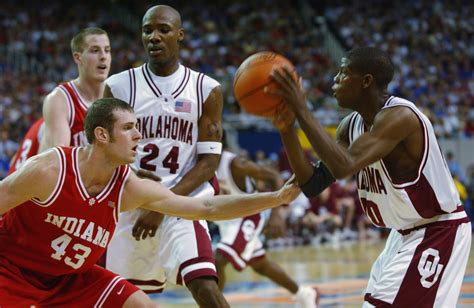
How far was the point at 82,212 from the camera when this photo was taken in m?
4.74

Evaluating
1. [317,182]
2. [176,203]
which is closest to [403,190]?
[317,182]

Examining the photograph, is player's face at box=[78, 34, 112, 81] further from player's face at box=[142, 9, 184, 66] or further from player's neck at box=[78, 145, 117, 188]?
player's neck at box=[78, 145, 117, 188]

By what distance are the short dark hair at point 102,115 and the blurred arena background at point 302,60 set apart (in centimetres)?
Result: 637

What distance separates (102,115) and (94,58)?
1.77 m

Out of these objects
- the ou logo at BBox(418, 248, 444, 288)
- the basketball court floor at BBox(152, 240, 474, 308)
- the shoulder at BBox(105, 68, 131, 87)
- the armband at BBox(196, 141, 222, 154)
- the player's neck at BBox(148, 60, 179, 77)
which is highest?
the player's neck at BBox(148, 60, 179, 77)

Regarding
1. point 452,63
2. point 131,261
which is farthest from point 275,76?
point 452,63

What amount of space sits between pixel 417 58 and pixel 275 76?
844 inches

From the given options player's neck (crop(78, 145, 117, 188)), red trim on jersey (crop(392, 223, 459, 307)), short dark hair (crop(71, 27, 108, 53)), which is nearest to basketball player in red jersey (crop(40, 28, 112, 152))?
short dark hair (crop(71, 27, 108, 53))

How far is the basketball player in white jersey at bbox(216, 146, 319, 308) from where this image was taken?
8.15m

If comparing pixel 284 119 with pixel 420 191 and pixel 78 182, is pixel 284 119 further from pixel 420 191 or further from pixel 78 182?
pixel 78 182

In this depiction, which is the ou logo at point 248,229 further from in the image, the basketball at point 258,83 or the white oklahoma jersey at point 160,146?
the basketball at point 258,83

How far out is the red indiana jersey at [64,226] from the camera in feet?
15.5

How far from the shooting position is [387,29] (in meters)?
26.1

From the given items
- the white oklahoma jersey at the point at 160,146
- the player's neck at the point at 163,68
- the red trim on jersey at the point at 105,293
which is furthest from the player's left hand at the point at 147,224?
the player's neck at the point at 163,68
